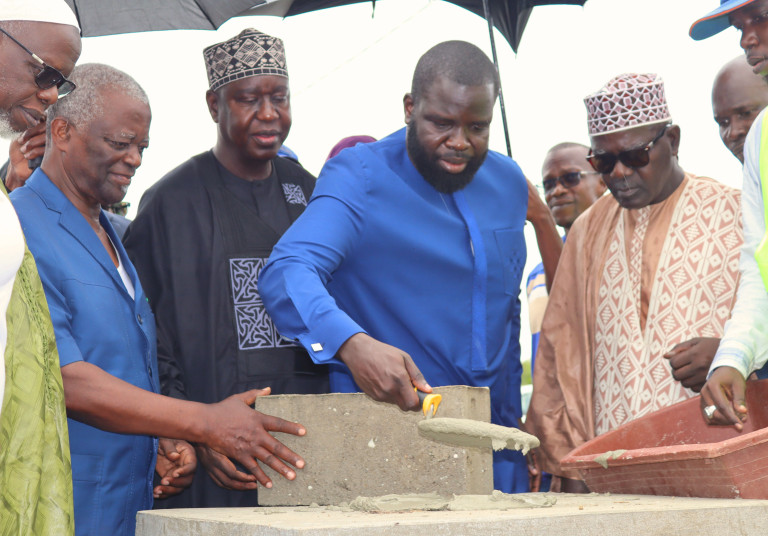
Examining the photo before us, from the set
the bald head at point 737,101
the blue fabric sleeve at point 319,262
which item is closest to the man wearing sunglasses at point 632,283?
the bald head at point 737,101

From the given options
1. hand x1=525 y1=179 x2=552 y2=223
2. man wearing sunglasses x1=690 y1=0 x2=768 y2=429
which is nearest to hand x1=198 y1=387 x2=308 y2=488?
man wearing sunglasses x1=690 y1=0 x2=768 y2=429

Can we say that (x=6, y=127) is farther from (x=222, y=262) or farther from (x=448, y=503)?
(x=448, y=503)

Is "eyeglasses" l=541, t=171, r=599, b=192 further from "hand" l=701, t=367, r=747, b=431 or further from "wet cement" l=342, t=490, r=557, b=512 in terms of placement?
"wet cement" l=342, t=490, r=557, b=512

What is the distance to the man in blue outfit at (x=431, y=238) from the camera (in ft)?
11.2

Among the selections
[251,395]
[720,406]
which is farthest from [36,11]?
[720,406]

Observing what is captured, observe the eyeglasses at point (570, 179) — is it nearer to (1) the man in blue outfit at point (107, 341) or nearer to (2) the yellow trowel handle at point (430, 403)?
(1) the man in blue outfit at point (107, 341)

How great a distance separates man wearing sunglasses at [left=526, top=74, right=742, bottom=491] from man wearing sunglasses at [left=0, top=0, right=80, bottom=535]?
6.31 feet

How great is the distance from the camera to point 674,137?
4.02 m

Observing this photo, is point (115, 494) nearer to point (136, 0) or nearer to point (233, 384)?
point (233, 384)

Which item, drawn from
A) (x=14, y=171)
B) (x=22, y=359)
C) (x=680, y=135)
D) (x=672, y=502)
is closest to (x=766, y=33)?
(x=680, y=135)

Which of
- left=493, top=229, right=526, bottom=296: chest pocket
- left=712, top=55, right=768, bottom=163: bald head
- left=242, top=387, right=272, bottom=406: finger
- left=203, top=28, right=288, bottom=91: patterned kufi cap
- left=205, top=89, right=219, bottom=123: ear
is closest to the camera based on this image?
left=242, top=387, right=272, bottom=406: finger

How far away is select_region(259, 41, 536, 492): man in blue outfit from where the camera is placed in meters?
3.42

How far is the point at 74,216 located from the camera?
3.16 metres

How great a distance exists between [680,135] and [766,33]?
75 centimetres
